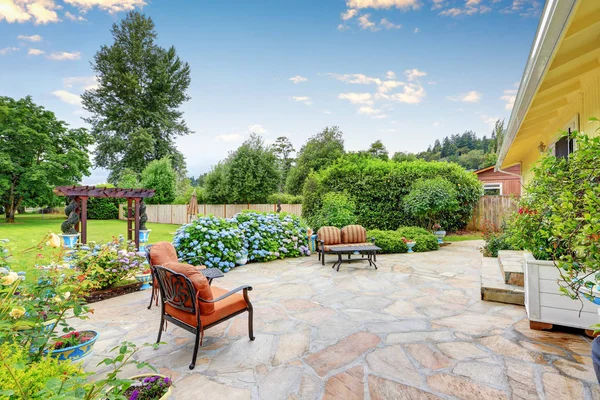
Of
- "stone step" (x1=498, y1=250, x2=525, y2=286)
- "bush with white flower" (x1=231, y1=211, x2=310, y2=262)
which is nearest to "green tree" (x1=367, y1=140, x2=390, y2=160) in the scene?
"bush with white flower" (x1=231, y1=211, x2=310, y2=262)

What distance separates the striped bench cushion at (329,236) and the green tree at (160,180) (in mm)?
16338

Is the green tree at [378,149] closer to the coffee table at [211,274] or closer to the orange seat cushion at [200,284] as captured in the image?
the coffee table at [211,274]

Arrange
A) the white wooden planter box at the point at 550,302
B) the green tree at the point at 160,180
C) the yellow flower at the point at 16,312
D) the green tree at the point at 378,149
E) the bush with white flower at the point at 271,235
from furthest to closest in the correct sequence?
the green tree at the point at 378,149, the green tree at the point at 160,180, the bush with white flower at the point at 271,235, the white wooden planter box at the point at 550,302, the yellow flower at the point at 16,312

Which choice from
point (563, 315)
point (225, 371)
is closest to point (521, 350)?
point (563, 315)

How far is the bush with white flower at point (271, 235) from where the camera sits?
23.6ft

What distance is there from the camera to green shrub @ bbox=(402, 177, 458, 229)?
9797mm

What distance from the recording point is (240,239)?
6922 mm

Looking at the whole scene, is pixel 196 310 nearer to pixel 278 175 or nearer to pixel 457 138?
pixel 278 175

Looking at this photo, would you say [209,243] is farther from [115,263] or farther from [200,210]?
[200,210]

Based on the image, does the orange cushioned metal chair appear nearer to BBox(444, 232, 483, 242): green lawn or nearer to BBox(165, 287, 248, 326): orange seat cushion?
BBox(165, 287, 248, 326): orange seat cushion

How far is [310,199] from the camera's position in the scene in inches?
438

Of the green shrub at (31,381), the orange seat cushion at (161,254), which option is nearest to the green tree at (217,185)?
the orange seat cushion at (161,254)

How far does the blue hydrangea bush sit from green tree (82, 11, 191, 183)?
20.7 metres

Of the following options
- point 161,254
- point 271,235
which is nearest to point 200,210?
point 271,235
